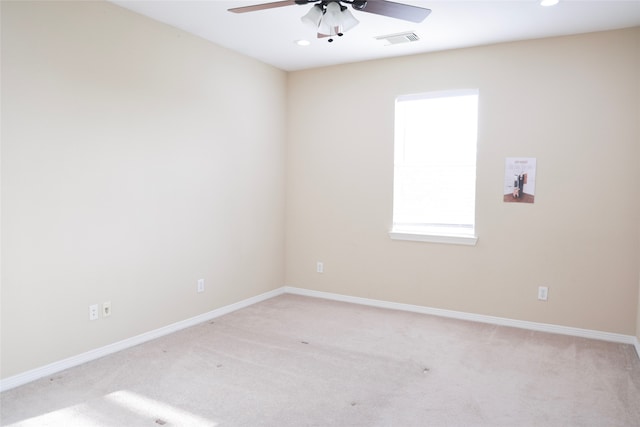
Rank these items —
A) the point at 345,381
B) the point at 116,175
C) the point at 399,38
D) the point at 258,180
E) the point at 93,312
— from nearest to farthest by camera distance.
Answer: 1. the point at 345,381
2. the point at 93,312
3. the point at 116,175
4. the point at 399,38
5. the point at 258,180

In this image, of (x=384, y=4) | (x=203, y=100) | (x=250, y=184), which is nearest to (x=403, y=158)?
(x=250, y=184)

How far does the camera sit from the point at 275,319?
4371mm

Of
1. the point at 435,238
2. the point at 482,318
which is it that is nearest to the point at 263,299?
the point at 435,238

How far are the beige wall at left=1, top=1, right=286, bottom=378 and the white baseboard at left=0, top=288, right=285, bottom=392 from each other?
0.05m

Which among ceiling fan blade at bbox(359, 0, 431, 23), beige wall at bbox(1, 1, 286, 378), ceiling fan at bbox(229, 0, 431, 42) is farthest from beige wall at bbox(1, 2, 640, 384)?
ceiling fan blade at bbox(359, 0, 431, 23)

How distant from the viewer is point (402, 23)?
3613 mm

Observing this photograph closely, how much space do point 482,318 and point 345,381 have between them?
195 centimetres

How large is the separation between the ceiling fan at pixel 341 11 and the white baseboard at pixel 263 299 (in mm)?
2666

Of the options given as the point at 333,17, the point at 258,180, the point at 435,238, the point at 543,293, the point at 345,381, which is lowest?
the point at 345,381

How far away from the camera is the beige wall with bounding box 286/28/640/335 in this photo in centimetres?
379

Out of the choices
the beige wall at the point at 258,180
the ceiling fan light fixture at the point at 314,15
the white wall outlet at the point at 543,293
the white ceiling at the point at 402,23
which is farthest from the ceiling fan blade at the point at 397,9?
the white wall outlet at the point at 543,293

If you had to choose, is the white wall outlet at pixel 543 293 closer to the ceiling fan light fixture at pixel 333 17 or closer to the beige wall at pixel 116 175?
the beige wall at pixel 116 175

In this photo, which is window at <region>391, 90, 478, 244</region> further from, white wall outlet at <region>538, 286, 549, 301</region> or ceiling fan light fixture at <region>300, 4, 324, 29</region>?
ceiling fan light fixture at <region>300, 4, 324, 29</region>

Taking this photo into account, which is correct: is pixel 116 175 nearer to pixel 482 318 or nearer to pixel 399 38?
pixel 399 38
